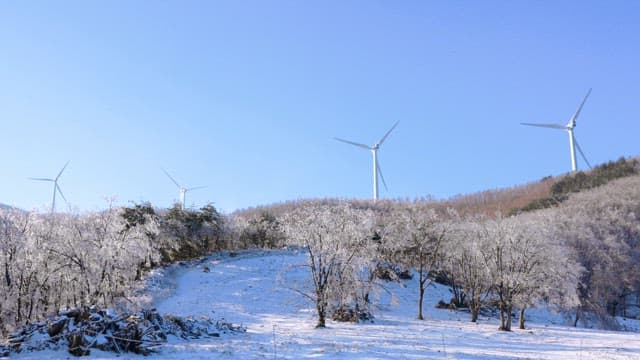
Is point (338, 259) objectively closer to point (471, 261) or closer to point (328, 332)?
point (328, 332)

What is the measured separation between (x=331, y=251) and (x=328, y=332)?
439 centimetres

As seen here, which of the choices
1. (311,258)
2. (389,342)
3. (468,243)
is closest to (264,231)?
(468,243)

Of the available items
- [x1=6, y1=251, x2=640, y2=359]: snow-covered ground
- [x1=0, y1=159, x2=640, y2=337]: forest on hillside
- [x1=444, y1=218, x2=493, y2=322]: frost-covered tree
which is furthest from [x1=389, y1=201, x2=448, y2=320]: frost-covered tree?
[x1=6, y1=251, x2=640, y2=359]: snow-covered ground

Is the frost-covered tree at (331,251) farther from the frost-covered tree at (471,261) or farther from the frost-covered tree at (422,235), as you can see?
the frost-covered tree at (471,261)

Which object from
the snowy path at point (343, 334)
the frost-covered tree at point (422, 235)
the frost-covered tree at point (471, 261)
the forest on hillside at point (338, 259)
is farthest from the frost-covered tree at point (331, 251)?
the frost-covered tree at point (471, 261)

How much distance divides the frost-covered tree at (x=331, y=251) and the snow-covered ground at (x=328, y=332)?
1676 mm

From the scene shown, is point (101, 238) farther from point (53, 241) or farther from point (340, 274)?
point (340, 274)

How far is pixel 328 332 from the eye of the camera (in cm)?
2600

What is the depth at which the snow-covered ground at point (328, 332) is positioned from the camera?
19.2 meters

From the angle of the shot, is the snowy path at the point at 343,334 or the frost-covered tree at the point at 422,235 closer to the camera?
the snowy path at the point at 343,334

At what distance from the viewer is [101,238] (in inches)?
1025

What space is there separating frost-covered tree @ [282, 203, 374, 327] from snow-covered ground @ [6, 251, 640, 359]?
5.50ft

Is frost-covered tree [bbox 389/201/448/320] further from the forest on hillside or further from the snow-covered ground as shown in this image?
the snow-covered ground

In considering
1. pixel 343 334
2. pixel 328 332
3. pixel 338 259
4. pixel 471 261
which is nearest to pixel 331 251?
pixel 338 259
